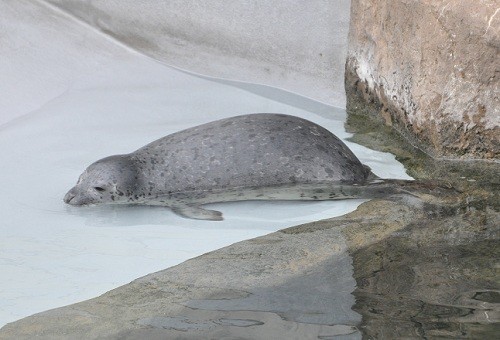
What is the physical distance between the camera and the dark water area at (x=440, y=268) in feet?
10.3

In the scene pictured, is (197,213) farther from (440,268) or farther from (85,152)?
(440,268)

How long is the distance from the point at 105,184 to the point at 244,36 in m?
2.87

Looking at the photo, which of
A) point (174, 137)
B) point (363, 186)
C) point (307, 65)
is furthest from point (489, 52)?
point (307, 65)

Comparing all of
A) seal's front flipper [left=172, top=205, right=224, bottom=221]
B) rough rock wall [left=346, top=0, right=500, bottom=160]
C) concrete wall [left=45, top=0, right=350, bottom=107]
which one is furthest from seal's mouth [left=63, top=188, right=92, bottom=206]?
concrete wall [left=45, top=0, right=350, bottom=107]

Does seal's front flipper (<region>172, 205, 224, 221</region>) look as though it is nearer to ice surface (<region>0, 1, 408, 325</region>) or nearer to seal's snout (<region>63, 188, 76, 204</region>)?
ice surface (<region>0, 1, 408, 325</region>)

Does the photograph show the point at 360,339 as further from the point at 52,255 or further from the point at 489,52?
the point at 489,52

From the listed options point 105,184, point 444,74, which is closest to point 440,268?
point 444,74

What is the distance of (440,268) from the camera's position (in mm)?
3699

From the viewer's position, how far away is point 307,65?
285 inches

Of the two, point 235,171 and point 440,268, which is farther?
point 235,171

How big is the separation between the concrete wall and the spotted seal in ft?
5.88

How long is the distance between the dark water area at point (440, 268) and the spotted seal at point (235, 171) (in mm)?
459

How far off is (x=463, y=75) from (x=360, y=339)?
8.46 ft

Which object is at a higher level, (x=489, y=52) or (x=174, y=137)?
(x=489, y=52)
